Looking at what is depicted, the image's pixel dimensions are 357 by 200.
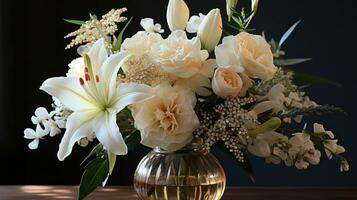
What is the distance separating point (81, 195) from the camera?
1.08 metres

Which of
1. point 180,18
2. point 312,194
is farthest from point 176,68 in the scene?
point 312,194

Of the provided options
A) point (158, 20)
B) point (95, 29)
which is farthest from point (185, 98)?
point (158, 20)

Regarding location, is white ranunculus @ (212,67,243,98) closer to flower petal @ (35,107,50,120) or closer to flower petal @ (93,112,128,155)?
flower petal @ (93,112,128,155)

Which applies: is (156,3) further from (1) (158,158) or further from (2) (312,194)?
(1) (158,158)

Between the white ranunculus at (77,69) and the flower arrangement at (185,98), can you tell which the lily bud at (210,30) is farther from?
the white ranunculus at (77,69)

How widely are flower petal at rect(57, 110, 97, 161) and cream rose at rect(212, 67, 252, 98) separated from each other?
24 cm

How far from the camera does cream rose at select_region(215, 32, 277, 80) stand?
103 cm

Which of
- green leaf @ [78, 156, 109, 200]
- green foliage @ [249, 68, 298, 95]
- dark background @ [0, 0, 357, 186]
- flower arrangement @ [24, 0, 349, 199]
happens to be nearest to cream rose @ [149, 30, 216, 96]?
flower arrangement @ [24, 0, 349, 199]

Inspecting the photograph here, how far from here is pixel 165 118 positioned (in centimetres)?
102

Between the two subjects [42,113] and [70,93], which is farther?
[42,113]

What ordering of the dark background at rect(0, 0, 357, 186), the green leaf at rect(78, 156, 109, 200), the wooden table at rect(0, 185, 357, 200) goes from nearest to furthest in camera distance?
the green leaf at rect(78, 156, 109, 200) < the wooden table at rect(0, 185, 357, 200) < the dark background at rect(0, 0, 357, 186)

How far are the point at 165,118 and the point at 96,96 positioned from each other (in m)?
0.13

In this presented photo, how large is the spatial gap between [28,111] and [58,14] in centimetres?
47

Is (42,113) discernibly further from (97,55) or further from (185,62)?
(185,62)
